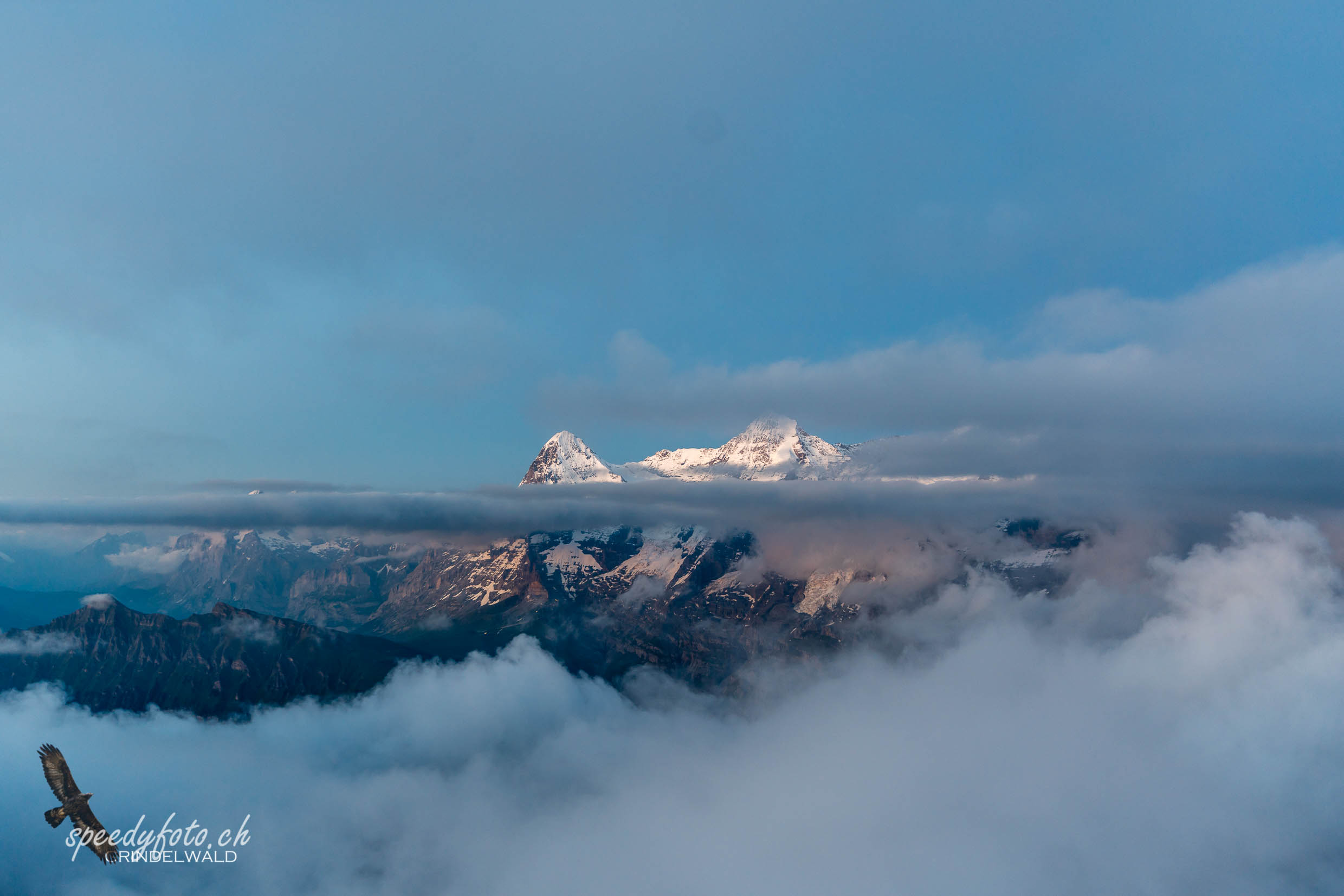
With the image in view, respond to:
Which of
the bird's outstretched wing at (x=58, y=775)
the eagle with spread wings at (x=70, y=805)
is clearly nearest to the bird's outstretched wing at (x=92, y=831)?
the eagle with spread wings at (x=70, y=805)

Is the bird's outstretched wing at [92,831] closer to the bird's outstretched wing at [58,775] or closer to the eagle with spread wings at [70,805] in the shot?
the eagle with spread wings at [70,805]

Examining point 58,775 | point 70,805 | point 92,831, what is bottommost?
point 92,831

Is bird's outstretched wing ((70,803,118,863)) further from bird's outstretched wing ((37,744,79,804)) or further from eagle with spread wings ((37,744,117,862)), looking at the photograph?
bird's outstretched wing ((37,744,79,804))

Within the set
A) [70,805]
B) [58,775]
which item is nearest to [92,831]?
[70,805]

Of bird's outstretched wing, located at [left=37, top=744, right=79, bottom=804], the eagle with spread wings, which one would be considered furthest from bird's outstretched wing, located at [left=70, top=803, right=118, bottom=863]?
bird's outstretched wing, located at [left=37, top=744, right=79, bottom=804]

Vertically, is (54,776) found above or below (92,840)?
above

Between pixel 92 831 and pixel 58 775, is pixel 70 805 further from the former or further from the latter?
pixel 58 775

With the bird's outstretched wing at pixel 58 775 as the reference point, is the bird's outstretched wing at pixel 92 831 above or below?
below
